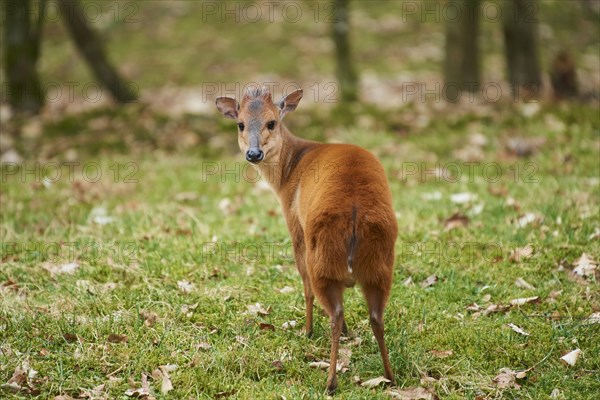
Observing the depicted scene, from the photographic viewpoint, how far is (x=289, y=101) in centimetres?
509

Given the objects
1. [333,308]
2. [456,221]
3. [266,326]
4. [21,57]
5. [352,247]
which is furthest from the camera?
[21,57]

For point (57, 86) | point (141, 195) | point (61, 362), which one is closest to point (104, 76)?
point (57, 86)

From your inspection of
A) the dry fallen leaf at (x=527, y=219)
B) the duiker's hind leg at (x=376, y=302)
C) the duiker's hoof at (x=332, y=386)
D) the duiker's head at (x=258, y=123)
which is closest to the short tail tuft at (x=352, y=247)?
the duiker's hind leg at (x=376, y=302)

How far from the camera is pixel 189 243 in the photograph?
19.3ft

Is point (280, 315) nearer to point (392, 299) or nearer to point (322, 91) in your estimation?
point (392, 299)

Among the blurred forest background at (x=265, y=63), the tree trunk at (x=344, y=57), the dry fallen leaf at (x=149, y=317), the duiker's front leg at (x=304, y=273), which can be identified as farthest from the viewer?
the tree trunk at (x=344, y=57)

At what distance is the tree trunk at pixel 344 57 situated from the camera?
432 inches

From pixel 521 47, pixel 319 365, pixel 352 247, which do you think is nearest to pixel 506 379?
pixel 319 365

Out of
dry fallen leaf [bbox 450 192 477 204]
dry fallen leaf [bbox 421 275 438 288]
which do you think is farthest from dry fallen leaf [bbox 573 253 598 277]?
dry fallen leaf [bbox 450 192 477 204]

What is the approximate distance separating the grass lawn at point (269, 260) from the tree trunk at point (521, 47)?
113 cm

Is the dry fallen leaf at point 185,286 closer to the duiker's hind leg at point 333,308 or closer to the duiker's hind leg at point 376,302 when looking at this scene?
the duiker's hind leg at point 333,308

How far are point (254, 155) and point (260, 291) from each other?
1.17 metres

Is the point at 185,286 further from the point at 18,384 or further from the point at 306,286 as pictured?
the point at 18,384

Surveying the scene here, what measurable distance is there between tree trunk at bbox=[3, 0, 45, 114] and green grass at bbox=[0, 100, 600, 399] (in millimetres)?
3452
